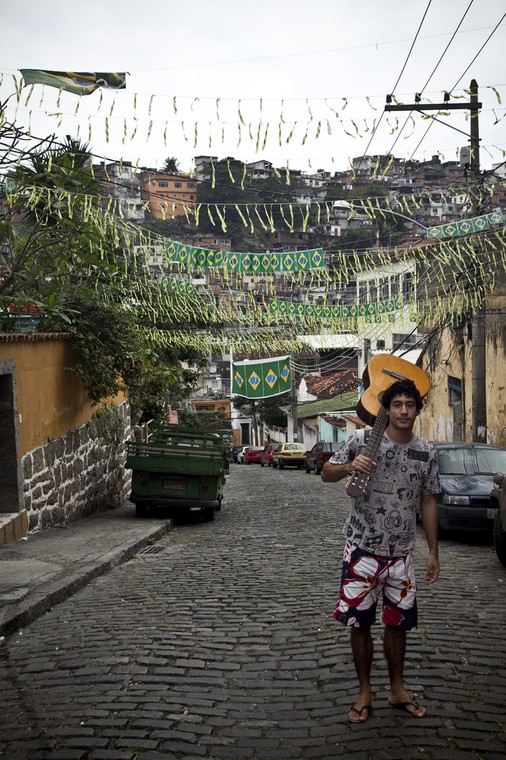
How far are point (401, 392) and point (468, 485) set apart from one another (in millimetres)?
8828

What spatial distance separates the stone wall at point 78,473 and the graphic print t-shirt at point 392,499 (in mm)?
8852

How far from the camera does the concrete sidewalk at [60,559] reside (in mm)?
8195

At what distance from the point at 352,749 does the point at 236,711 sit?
92 centimetres

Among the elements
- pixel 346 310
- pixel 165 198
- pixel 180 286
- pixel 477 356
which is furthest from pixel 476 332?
pixel 165 198

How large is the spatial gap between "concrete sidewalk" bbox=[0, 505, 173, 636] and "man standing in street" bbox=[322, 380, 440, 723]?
3491 millimetres

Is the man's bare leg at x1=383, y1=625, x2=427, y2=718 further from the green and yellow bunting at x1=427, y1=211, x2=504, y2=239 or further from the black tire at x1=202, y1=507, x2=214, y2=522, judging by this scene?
the green and yellow bunting at x1=427, y1=211, x2=504, y2=239

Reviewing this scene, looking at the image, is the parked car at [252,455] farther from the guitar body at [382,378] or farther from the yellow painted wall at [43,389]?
the guitar body at [382,378]

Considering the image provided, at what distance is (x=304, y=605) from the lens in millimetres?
8141

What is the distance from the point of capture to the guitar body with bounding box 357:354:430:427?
17.8 ft

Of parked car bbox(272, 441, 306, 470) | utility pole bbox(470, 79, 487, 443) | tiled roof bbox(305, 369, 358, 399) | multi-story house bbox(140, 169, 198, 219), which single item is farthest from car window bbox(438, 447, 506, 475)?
tiled roof bbox(305, 369, 358, 399)

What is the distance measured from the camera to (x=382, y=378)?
17.9 feet

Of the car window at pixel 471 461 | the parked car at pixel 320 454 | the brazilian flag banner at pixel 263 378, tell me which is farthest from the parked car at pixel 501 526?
the brazilian flag banner at pixel 263 378

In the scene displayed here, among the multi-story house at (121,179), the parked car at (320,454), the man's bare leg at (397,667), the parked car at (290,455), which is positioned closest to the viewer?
the man's bare leg at (397,667)

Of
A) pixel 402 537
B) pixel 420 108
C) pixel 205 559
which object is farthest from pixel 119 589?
pixel 420 108
